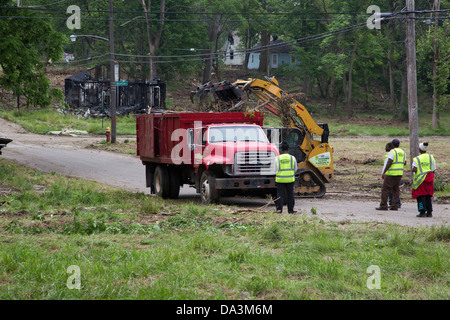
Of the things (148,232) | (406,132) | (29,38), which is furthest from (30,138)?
(148,232)

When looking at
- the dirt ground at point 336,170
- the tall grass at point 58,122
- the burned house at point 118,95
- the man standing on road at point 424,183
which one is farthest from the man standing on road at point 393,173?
the burned house at point 118,95

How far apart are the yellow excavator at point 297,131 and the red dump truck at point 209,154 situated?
1.28 m

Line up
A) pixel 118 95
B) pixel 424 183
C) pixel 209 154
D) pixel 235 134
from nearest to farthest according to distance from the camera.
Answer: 1. pixel 424 183
2. pixel 209 154
3. pixel 235 134
4. pixel 118 95

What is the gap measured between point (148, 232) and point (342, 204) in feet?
25.9

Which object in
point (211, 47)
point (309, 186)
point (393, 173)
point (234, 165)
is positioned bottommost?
point (309, 186)

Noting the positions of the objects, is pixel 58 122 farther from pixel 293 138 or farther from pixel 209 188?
pixel 209 188

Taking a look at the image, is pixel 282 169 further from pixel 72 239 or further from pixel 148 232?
pixel 72 239

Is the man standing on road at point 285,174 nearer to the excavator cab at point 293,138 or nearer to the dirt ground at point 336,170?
the dirt ground at point 336,170

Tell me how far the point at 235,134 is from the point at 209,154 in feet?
3.47

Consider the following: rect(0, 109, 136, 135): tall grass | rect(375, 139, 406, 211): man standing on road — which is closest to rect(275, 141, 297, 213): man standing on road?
rect(375, 139, 406, 211): man standing on road

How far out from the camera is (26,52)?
24.7 meters

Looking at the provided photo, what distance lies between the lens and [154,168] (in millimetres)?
20406

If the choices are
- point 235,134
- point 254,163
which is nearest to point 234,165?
point 254,163

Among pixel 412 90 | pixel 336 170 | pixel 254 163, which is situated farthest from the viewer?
pixel 336 170
